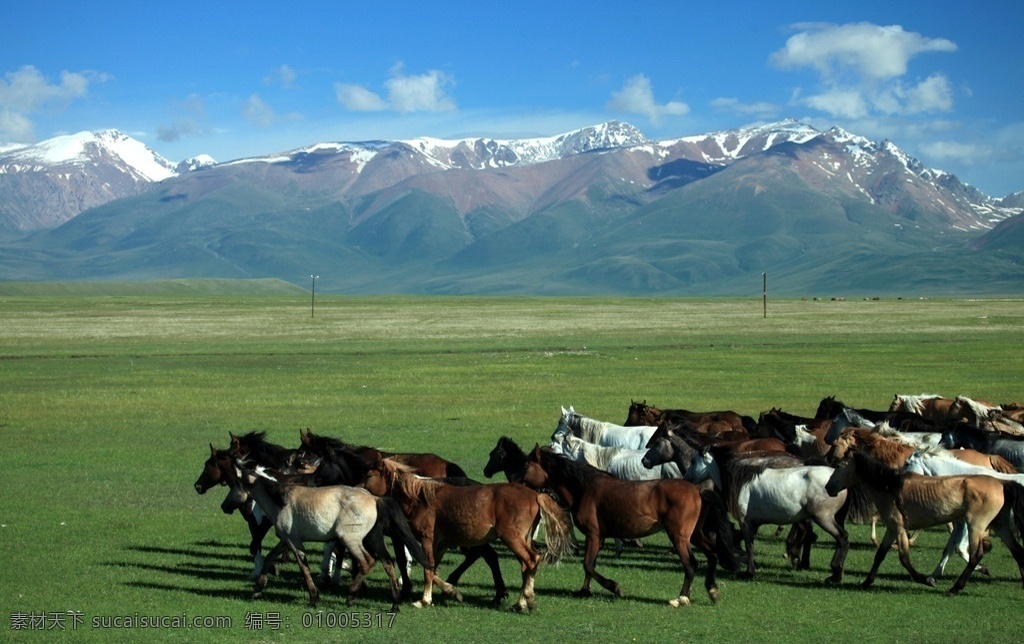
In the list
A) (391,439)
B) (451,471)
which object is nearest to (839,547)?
(451,471)

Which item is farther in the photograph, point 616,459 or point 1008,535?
point 616,459

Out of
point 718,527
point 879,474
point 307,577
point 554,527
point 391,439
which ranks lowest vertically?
point 391,439

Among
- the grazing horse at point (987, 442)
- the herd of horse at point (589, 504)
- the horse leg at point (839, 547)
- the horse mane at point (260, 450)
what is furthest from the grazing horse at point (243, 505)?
the grazing horse at point (987, 442)

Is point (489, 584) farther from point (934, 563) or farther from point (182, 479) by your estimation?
point (182, 479)

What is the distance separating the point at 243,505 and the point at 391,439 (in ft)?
38.9

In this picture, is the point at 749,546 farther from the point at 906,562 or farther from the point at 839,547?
the point at 906,562

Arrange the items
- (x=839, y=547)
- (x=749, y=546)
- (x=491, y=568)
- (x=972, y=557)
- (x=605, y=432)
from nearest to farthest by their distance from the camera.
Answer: (x=972, y=557), (x=491, y=568), (x=839, y=547), (x=749, y=546), (x=605, y=432)

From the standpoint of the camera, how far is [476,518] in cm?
1159

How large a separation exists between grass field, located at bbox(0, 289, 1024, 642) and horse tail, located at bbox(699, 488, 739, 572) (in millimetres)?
343

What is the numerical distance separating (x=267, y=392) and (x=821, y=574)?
997 inches

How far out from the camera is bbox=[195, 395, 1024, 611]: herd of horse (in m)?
11.6

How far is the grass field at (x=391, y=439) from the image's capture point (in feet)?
36.4

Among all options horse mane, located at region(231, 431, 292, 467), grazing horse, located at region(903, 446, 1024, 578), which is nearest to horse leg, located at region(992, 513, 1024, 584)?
grazing horse, located at region(903, 446, 1024, 578)

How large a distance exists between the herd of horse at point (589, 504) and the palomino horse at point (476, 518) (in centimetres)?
1
